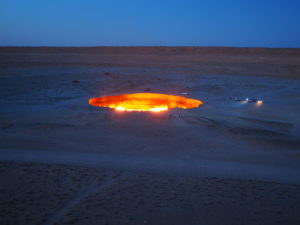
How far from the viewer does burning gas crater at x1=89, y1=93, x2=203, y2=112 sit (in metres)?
9.80

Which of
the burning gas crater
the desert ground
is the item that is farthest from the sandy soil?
the burning gas crater

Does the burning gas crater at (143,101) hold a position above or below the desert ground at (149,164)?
above

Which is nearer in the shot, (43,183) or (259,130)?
(43,183)

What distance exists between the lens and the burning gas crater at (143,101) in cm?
980

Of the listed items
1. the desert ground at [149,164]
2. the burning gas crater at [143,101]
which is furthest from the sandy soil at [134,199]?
the burning gas crater at [143,101]

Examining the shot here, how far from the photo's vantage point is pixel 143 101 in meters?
10.1

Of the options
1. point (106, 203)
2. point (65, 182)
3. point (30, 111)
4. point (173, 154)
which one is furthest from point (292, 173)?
point (30, 111)

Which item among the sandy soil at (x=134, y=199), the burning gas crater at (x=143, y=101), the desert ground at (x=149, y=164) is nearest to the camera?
the sandy soil at (x=134, y=199)

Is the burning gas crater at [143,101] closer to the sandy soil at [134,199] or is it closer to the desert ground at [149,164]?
the desert ground at [149,164]

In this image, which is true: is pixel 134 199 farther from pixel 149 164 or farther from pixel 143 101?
pixel 143 101

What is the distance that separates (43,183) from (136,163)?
134 cm

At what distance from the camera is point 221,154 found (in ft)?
17.1

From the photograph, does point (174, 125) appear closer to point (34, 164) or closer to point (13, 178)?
point (34, 164)

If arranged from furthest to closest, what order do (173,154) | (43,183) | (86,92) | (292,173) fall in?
(86,92) < (173,154) < (292,173) < (43,183)
